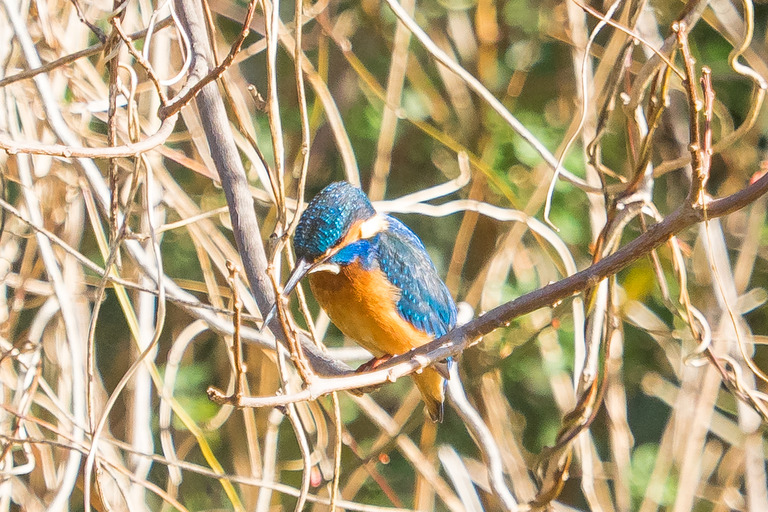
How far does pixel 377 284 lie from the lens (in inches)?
93.6

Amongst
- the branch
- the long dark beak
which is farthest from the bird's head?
the branch

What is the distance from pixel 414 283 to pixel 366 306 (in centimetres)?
21

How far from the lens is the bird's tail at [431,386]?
2543mm

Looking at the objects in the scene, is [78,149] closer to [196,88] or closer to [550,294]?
[196,88]

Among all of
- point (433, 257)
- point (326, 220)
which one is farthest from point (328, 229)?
point (433, 257)

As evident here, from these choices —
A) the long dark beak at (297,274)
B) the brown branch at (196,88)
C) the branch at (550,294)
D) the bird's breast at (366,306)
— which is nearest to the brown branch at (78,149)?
the brown branch at (196,88)

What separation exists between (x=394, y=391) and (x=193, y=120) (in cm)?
165

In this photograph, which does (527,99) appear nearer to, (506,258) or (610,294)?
(506,258)

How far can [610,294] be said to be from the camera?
74.8 inches

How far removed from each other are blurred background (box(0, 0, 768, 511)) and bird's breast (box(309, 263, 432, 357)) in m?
0.11

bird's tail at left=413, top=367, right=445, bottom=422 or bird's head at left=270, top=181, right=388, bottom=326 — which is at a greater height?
bird's head at left=270, top=181, right=388, bottom=326

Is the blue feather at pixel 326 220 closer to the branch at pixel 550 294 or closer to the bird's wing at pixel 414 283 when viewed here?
the bird's wing at pixel 414 283

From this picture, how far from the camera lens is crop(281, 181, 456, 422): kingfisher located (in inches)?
84.9

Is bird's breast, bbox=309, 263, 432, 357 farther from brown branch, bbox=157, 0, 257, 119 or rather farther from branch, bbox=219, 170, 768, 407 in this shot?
brown branch, bbox=157, 0, 257, 119
